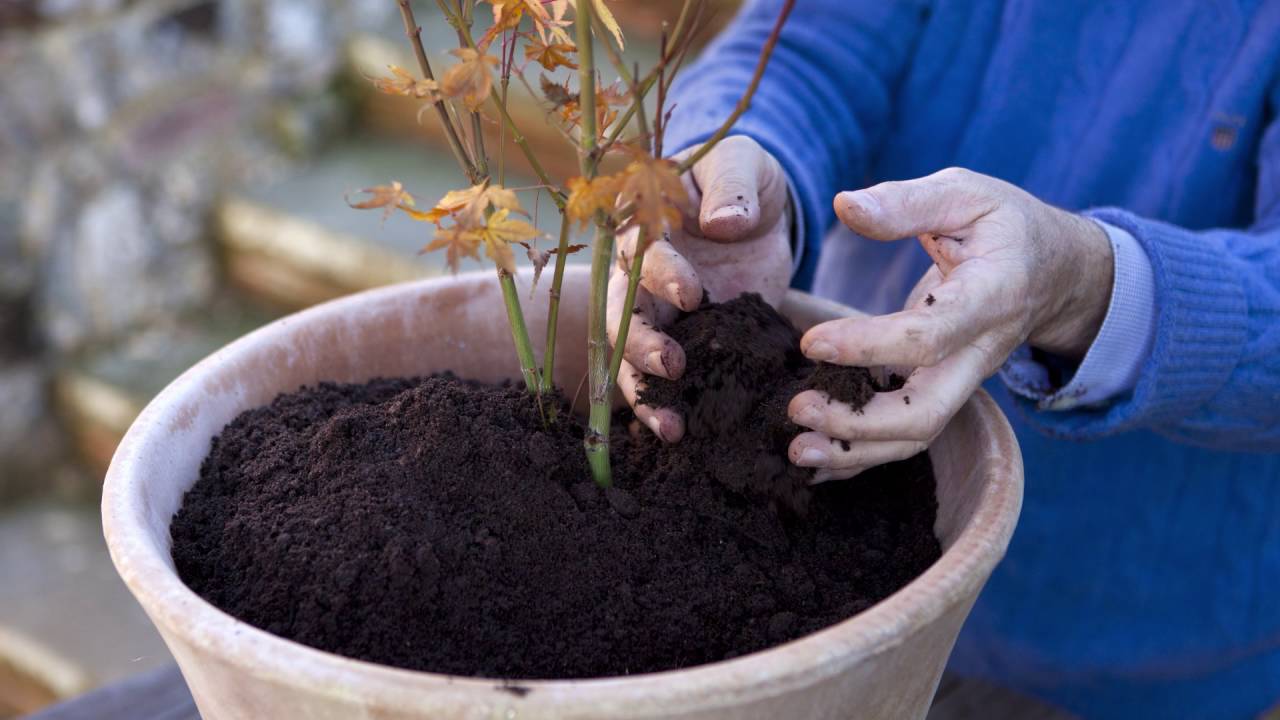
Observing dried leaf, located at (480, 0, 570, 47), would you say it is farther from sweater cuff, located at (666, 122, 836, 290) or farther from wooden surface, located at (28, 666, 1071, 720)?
wooden surface, located at (28, 666, 1071, 720)

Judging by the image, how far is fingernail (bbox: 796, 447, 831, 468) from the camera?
830 millimetres

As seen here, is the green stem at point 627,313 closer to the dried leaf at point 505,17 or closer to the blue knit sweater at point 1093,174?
the dried leaf at point 505,17

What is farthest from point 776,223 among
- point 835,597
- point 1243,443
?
point 1243,443

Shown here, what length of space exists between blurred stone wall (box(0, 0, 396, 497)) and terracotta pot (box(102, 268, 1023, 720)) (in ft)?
6.86

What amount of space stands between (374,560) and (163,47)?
2.60 m

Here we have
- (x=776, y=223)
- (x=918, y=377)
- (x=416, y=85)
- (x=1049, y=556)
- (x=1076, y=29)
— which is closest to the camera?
(x=416, y=85)

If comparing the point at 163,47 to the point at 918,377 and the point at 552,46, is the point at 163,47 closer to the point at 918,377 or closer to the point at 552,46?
the point at 552,46

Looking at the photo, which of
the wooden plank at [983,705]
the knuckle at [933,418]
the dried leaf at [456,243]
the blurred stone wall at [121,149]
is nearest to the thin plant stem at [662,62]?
the dried leaf at [456,243]

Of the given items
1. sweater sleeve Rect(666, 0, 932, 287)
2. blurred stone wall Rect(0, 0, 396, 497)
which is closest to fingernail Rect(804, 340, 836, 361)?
sweater sleeve Rect(666, 0, 932, 287)

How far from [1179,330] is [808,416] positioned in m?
0.40

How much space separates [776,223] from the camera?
109 cm

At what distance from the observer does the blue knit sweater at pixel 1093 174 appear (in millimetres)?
1195

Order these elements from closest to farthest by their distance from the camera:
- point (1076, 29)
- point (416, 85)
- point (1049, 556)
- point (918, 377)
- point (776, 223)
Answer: point (416, 85), point (918, 377), point (776, 223), point (1076, 29), point (1049, 556)

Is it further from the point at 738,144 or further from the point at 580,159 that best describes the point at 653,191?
the point at 738,144
